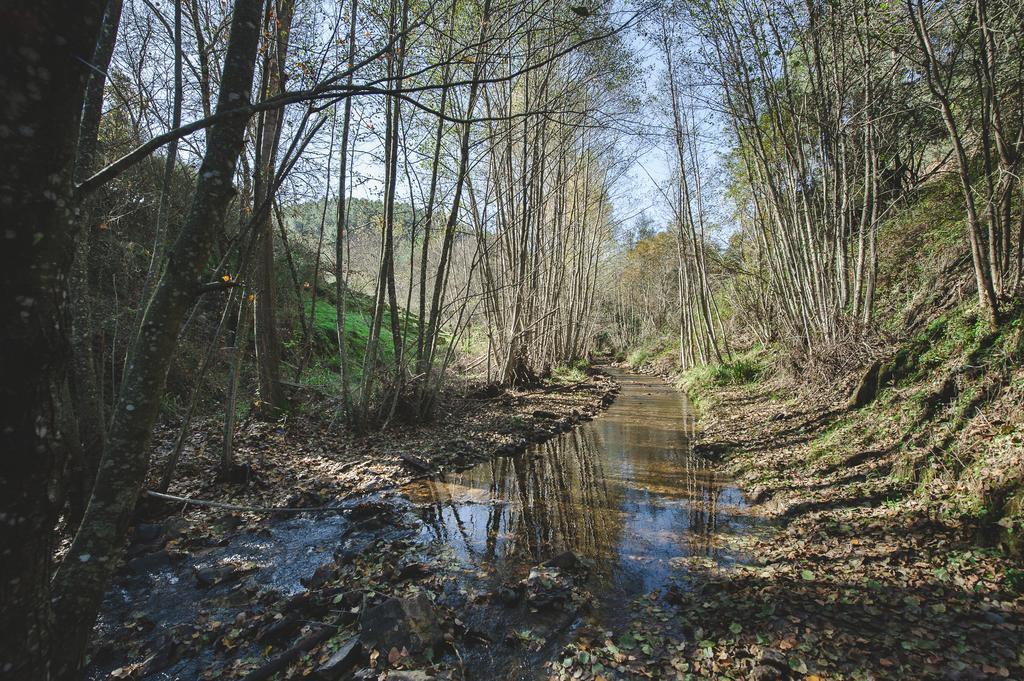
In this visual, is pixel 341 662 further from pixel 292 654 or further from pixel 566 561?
pixel 566 561

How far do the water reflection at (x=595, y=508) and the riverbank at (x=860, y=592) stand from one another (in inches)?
18.1

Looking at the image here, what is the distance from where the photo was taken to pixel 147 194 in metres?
8.34

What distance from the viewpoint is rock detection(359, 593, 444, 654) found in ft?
9.43

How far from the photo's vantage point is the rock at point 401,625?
288cm

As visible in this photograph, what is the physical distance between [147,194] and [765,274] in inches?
556

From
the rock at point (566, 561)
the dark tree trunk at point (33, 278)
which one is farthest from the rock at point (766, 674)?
the dark tree trunk at point (33, 278)

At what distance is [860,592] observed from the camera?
3.12 metres

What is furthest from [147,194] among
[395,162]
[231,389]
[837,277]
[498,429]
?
[837,277]

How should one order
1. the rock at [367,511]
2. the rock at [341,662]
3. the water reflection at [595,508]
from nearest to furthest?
the rock at [341,662] < the water reflection at [595,508] < the rock at [367,511]

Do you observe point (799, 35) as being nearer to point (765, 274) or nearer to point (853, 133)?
point (853, 133)

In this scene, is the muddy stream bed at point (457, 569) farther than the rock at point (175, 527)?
No

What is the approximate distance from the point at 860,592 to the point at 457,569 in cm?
291

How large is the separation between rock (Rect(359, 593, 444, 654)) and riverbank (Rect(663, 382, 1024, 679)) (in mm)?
1563

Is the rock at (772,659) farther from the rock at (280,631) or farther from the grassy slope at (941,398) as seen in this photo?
the rock at (280,631)
